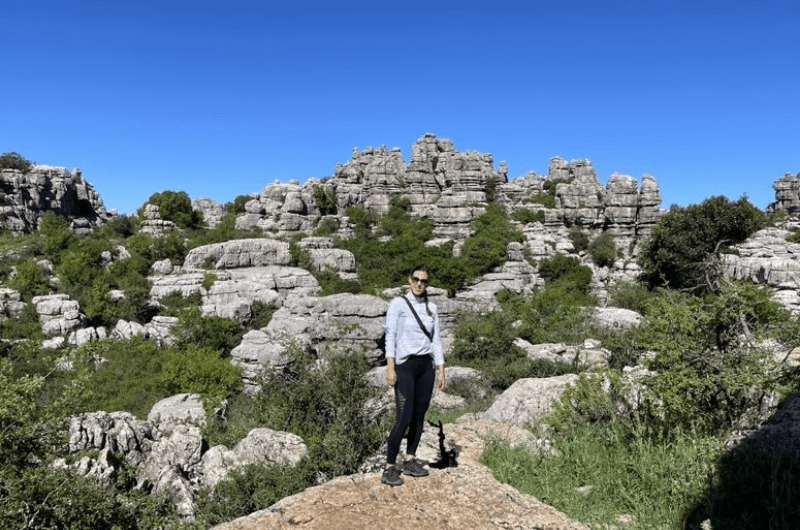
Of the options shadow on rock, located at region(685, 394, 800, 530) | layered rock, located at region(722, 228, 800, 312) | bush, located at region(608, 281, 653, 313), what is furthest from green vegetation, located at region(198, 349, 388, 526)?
bush, located at region(608, 281, 653, 313)

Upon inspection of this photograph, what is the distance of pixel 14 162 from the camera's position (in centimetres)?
3872

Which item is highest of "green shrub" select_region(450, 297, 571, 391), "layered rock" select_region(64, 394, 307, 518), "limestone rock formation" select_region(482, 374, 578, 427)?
"limestone rock formation" select_region(482, 374, 578, 427)

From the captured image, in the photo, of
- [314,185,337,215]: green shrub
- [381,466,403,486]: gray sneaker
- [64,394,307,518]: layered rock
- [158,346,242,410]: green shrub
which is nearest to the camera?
[381,466,403,486]: gray sneaker

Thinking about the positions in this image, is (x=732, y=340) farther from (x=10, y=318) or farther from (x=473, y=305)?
(x=10, y=318)

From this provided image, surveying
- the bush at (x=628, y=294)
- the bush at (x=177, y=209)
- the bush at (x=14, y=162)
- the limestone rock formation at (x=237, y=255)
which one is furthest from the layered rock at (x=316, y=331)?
the bush at (x=14, y=162)

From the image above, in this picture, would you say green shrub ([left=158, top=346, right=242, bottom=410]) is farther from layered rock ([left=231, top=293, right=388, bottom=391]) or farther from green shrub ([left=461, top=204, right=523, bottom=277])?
green shrub ([left=461, top=204, right=523, bottom=277])

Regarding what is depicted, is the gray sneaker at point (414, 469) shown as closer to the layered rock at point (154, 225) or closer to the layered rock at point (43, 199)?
the layered rock at point (154, 225)

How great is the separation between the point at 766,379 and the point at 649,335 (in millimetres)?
1273

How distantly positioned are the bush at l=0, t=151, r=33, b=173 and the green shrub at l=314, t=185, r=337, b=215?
2183 centimetres

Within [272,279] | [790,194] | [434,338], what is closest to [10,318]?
[272,279]

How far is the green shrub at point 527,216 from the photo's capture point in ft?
122

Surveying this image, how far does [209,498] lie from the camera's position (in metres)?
7.09

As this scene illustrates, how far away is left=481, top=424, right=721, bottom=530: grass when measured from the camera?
3.78 metres

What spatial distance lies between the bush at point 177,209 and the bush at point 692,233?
31965mm
